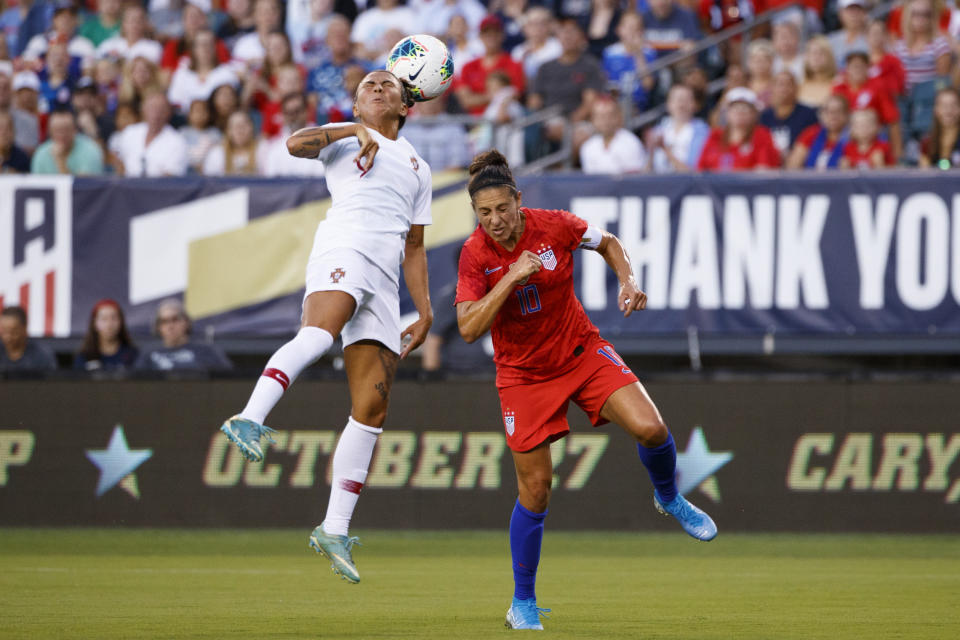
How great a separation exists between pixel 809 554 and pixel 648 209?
390 centimetres

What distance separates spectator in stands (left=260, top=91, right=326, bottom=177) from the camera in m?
14.3

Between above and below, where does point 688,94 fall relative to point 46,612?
above

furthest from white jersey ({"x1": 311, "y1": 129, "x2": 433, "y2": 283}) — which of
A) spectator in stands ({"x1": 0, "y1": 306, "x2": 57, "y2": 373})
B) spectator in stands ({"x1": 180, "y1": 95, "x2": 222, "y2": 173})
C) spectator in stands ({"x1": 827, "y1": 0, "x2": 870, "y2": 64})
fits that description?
spectator in stands ({"x1": 827, "y1": 0, "x2": 870, "y2": 64})

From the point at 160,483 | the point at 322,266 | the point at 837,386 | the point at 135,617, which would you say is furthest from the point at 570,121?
the point at 135,617

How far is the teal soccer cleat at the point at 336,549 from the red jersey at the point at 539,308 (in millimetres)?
1167

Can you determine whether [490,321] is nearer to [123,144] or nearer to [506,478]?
[506,478]

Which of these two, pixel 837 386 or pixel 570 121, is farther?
pixel 570 121

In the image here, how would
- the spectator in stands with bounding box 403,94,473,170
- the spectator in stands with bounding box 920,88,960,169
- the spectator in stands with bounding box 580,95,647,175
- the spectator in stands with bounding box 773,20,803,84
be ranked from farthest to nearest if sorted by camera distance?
the spectator in stands with bounding box 773,20,803,84 < the spectator in stands with bounding box 580,95,647,175 < the spectator in stands with bounding box 403,94,473,170 < the spectator in stands with bounding box 920,88,960,169

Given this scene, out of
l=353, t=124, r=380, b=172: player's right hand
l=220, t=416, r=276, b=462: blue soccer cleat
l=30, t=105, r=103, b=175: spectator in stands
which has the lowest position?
l=220, t=416, r=276, b=462: blue soccer cleat

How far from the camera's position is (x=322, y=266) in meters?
6.91

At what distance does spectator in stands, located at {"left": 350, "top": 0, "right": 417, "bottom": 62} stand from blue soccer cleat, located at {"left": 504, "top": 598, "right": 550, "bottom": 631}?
11268 mm

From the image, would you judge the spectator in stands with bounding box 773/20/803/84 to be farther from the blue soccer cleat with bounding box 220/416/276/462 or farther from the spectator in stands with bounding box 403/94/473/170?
the blue soccer cleat with bounding box 220/416/276/462

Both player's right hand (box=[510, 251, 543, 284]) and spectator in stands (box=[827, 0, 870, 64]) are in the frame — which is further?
spectator in stands (box=[827, 0, 870, 64])

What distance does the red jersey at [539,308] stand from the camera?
22.7ft
